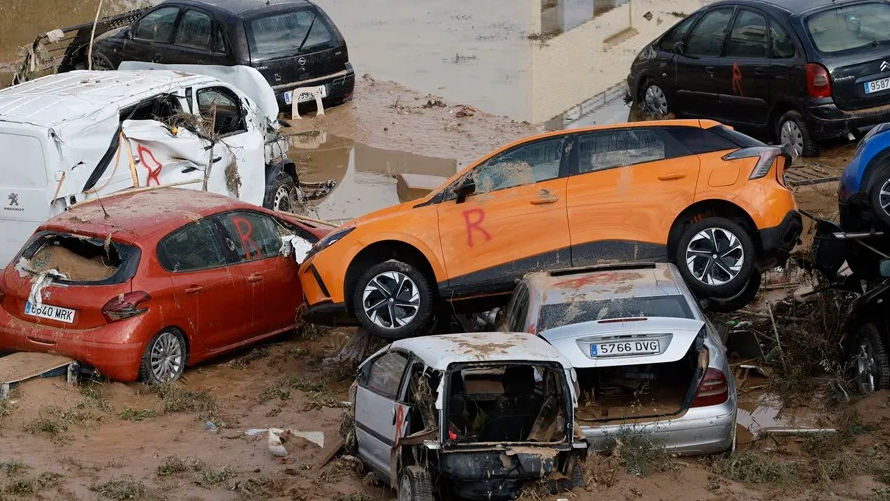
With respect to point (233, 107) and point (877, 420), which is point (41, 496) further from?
point (233, 107)

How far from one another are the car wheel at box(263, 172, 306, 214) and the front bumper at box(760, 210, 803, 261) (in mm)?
6259

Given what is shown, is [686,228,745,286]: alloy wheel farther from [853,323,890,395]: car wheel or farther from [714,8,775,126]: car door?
[714,8,775,126]: car door

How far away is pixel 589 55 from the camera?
24.4m

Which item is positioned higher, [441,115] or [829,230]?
[829,230]

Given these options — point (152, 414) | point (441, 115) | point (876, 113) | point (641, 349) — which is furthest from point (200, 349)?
point (441, 115)

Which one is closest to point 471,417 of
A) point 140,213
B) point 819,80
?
point 140,213

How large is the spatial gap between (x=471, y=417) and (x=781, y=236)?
3.71m

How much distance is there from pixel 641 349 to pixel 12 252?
6735 mm

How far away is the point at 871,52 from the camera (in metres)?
14.8

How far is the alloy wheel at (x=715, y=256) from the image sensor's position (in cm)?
1074

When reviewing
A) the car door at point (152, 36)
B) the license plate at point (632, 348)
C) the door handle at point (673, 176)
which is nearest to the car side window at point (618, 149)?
the door handle at point (673, 176)

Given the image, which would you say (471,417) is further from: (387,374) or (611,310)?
(611,310)

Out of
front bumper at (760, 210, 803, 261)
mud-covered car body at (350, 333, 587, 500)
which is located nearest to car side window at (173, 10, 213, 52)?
front bumper at (760, 210, 803, 261)

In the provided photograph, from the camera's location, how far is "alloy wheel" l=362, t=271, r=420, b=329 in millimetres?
11195
